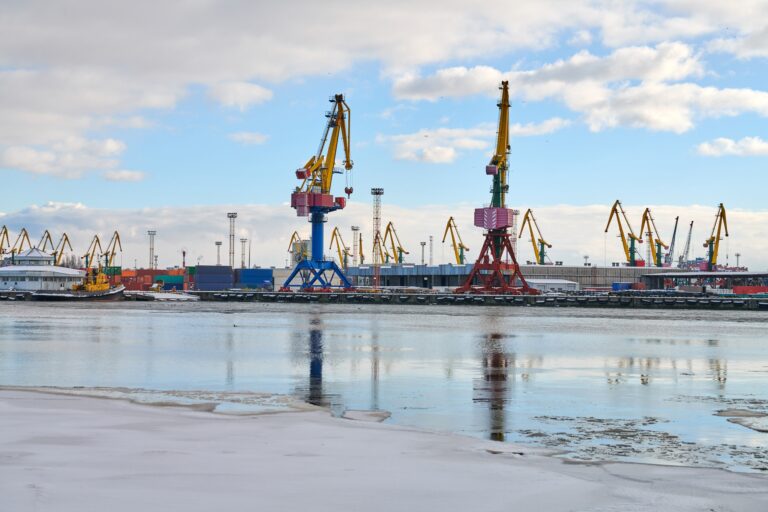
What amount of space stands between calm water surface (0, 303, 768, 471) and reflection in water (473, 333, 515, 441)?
0.15ft

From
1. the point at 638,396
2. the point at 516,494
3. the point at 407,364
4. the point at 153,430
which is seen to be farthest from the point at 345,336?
the point at 516,494

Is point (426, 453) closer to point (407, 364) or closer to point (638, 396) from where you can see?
point (638, 396)

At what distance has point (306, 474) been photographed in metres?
11.7

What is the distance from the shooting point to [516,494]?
430 inches

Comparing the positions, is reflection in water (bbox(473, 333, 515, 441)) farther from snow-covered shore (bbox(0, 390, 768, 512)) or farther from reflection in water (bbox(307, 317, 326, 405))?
reflection in water (bbox(307, 317, 326, 405))

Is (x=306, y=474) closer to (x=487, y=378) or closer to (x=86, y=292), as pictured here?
(x=487, y=378)

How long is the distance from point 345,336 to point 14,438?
3594 centimetres

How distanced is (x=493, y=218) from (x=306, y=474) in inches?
4701

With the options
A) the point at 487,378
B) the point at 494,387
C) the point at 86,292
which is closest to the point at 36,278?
the point at 86,292

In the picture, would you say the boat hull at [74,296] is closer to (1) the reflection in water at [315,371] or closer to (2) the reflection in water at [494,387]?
(1) the reflection in water at [315,371]

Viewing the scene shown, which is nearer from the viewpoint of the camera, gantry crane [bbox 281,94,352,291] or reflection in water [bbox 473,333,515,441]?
reflection in water [bbox 473,333,515,441]

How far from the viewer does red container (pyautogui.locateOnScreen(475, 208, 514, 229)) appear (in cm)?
12925

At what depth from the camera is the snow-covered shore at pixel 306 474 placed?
1015 centimetres

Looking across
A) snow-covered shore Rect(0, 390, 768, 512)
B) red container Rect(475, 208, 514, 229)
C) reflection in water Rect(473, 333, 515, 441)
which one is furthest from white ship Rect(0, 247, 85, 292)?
snow-covered shore Rect(0, 390, 768, 512)
